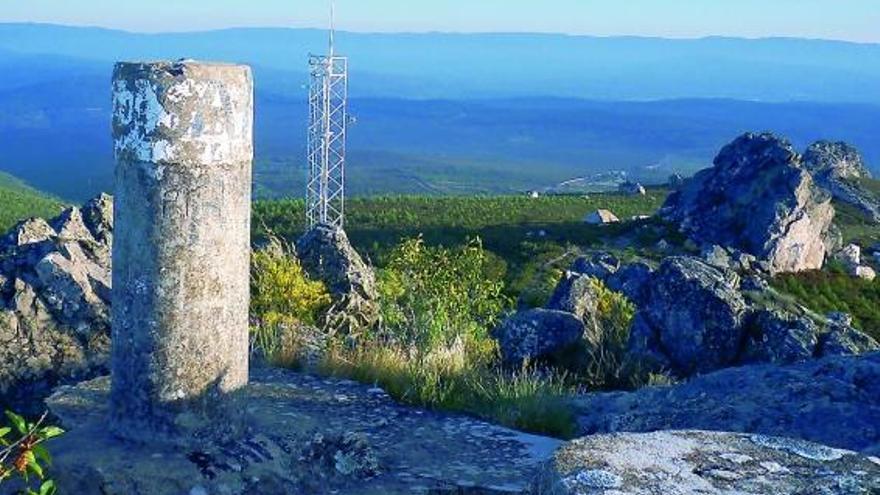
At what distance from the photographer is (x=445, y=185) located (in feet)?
548

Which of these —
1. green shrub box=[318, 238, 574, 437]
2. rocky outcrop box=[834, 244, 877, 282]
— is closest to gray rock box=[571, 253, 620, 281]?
green shrub box=[318, 238, 574, 437]

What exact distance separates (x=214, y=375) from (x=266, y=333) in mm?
3371

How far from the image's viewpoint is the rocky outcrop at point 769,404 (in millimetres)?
8219

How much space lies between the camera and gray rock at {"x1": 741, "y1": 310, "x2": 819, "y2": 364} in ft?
43.4

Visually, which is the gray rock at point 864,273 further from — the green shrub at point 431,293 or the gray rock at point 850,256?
the green shrub at point 431,293

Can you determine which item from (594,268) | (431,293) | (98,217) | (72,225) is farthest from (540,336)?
(594,268)

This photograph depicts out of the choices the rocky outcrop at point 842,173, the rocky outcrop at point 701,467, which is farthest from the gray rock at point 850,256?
the rocky outcrop at point 701,467

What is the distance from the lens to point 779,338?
13570mm

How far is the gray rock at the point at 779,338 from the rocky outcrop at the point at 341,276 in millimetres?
4714

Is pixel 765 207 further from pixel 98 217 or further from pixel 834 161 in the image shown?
pixel 98 217

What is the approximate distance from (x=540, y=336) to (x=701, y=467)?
825 centimetres

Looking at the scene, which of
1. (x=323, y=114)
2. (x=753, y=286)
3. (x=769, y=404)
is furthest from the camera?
(x=323, y=114)

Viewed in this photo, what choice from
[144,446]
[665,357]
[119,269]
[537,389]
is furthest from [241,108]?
[665,357]

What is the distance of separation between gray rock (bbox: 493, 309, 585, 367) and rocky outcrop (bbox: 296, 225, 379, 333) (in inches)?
69.6
